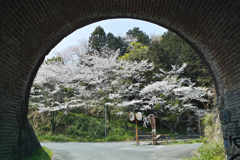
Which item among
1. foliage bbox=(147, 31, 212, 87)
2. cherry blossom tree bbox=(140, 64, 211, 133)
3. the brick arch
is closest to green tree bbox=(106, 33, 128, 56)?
foliage bbox=(147, 31, 212, 87)

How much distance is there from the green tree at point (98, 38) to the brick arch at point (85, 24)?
2656cm

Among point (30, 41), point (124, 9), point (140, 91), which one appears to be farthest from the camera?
point (140, 91)

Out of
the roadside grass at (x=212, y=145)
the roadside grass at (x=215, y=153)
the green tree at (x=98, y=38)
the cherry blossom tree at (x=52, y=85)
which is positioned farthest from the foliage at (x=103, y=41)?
the roadside grass at (x=215, y=153)

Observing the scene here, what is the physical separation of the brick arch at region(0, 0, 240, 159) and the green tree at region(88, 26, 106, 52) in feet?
87.1

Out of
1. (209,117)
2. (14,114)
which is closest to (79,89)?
(209,117)

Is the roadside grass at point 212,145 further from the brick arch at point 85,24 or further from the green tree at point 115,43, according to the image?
the green tree at point 115,43

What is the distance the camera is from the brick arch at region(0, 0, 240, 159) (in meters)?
3.56

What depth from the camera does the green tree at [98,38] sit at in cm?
3122

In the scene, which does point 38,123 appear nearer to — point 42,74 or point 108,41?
point 42,74

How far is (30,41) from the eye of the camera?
4.05m

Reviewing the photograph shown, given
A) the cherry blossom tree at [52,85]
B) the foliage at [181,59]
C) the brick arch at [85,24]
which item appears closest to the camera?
the brick arch at [85,24]

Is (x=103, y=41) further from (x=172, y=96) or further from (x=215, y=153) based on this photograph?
(x=215, y=153)

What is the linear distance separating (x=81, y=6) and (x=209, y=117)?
7.11m

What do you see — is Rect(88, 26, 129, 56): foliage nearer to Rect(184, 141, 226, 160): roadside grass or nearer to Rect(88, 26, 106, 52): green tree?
Rect(88, 26, 106, 52): green tree
